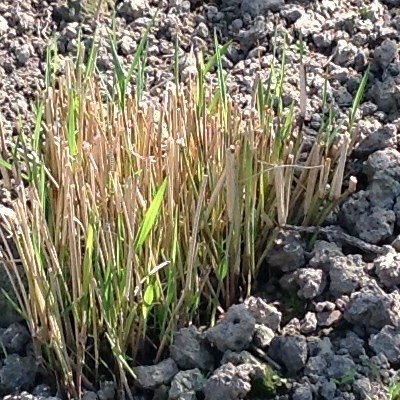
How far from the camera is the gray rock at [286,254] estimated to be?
156 cm

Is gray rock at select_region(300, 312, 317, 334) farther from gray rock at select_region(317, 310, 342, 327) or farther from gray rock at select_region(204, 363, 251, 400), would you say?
gray rock at select_region(204, 363, 251, 400)

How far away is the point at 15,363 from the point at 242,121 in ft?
1.70

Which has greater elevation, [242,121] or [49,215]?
[242,121]

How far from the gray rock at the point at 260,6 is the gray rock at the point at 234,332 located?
0.85 m

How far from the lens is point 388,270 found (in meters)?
1.52

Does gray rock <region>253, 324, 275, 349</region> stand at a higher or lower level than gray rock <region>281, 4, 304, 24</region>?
lower

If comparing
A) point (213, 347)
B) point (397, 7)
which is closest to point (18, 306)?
point (213, 347)

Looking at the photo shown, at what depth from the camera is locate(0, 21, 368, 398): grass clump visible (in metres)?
1.38

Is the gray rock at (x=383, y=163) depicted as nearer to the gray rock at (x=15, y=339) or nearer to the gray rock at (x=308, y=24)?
the gray rock at (x=308, y=24)

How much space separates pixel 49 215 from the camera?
1522 mm

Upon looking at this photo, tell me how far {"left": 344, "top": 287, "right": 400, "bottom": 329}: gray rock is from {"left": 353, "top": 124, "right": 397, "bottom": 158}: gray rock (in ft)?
1.12

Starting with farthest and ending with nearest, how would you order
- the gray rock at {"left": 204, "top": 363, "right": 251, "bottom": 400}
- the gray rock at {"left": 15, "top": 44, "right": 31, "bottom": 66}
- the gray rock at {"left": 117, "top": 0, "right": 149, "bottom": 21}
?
the gray rock at {"left": 117, "top": 0, "right": 149, "bottom": 21} → the gray rock at {"left": 15, "top": 44, "right": 31, "bottom": 66} → the gray rock at {"left": 204, "top": 363, "right": 251, "bottom": 400}

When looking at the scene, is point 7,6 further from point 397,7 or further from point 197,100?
point 397,7

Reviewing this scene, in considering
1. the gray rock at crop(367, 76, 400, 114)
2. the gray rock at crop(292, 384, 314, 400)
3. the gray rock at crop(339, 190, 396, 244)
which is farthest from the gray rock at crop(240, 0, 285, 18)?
the gray rock at crop(292, 384, 314, 400)
